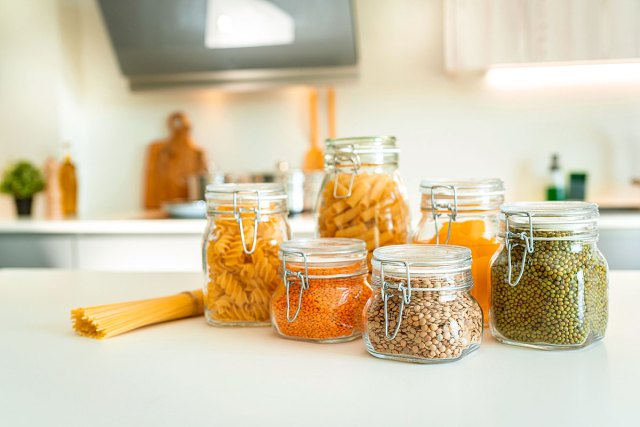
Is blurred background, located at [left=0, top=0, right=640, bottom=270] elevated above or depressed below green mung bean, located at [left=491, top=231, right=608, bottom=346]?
above

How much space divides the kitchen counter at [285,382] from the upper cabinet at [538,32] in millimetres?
1896

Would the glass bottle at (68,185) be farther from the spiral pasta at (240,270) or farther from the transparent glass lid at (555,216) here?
the transparent glass lid at (555,216)

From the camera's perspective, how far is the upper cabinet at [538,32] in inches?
105

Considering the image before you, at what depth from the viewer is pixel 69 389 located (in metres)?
0.74

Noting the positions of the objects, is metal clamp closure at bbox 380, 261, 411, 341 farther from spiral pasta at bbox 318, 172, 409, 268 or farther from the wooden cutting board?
the wooden cutting board

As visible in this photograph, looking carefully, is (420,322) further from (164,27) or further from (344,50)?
(164,27)

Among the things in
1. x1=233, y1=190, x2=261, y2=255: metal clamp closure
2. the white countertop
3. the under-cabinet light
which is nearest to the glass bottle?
the white countertop

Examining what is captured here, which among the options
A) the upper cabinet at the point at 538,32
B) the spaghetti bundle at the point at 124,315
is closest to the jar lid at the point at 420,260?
the spaghetti bundle at the point at 124,315

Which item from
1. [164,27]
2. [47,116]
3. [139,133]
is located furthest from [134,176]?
[164,27]

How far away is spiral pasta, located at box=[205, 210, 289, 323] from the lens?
38.1 inches

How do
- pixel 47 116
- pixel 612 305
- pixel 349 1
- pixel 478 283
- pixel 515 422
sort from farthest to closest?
pixel 47 116 < pixel 349 1 < pixel 612 305 < pixel 478 283 < pixel 515 422

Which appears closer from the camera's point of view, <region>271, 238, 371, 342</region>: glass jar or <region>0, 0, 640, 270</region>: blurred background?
<region>271, 238, 371, 342</region>: glass jar

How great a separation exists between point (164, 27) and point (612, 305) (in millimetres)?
2337

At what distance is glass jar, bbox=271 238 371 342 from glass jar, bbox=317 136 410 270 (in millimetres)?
87
